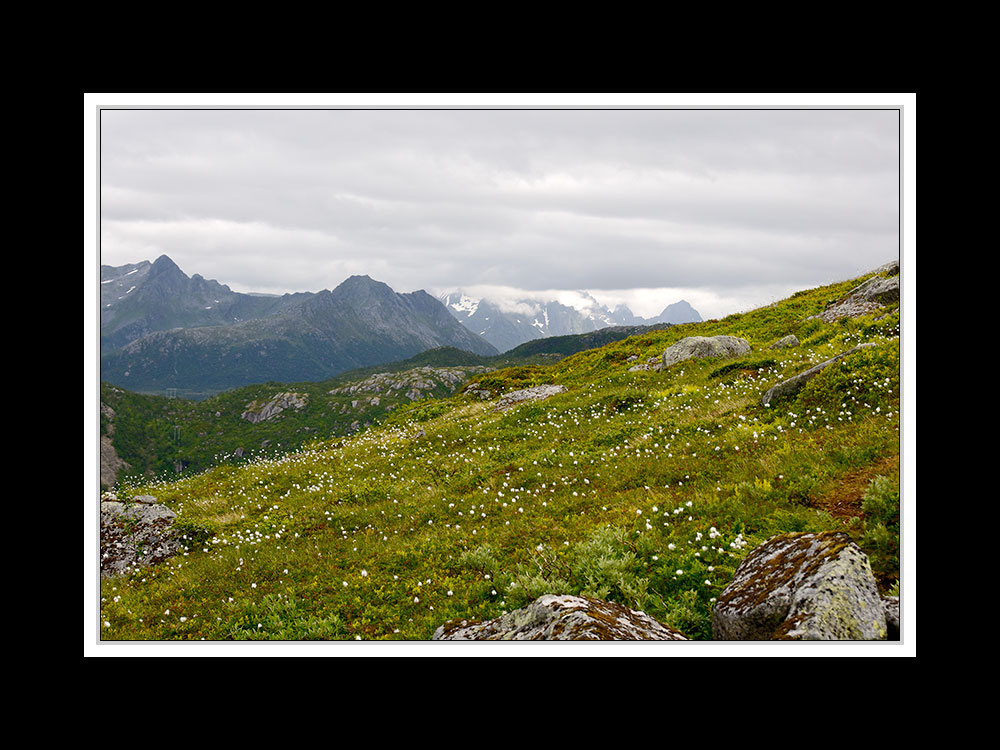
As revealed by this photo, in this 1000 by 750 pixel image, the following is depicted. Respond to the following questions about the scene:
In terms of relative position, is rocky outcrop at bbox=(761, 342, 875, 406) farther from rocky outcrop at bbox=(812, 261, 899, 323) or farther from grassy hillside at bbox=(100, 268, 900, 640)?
rocky outcrop at bbox=(812, 261, 899, 323)

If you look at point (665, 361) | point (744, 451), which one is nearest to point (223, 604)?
point (744, 451)

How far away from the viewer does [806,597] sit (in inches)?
200

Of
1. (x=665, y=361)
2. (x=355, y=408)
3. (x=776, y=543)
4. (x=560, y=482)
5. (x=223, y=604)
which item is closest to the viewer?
(x=776, y=543)

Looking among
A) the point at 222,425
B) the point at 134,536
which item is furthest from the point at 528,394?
the point at 222,425

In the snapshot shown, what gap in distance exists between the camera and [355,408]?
18212cm

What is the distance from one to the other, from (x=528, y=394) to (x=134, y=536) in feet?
58.2

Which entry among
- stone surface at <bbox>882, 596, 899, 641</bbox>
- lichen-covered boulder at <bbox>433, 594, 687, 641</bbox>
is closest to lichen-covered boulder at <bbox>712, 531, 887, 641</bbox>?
stone surface at <bbox>882, 596, 899, 641</bbox>

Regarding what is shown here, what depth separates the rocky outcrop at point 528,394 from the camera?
24.5m

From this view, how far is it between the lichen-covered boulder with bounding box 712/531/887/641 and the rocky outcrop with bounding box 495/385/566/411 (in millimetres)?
18265

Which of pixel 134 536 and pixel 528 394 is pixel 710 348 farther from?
pixel 134 536

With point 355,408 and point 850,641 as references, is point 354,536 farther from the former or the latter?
point 355,408

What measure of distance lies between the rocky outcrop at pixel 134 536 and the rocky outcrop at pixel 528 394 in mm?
14505

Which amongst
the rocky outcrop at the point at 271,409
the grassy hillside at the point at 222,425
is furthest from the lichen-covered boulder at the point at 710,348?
the rocky outcrop at the point at 271,409
